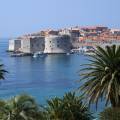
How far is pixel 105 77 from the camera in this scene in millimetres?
14898

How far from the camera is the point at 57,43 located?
148125mm

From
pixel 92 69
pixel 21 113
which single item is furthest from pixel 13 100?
pixel 92 69

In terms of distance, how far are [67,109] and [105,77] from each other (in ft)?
6.08

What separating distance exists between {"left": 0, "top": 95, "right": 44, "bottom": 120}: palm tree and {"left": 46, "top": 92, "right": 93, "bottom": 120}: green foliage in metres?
0.86

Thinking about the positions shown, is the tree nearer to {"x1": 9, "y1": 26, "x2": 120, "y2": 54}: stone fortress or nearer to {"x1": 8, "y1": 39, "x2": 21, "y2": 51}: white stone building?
{"x1": 9, "y1": 26, "x2": 120, "y2": 54}: stone fortress

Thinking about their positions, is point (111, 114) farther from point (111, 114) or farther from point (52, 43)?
point (52, 43)

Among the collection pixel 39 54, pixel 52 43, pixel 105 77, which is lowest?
pixel 39 54

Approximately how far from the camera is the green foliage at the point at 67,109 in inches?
614

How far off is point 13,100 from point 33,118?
0.83m

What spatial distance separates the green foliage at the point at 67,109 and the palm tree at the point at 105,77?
937 millimetres

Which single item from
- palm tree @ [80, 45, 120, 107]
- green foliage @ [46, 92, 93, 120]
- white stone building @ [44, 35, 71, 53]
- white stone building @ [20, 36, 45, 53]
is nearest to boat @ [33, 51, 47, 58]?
white stone building @ [44, 35, 71, 53]

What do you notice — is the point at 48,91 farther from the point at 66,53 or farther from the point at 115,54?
the point at 66,53

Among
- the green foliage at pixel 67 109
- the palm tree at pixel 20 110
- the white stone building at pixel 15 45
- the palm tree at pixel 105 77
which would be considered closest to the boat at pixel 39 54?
the white stone building at pixel 15 45

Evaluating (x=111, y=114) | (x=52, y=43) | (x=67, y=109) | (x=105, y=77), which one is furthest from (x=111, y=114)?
(x=52, y=43)
